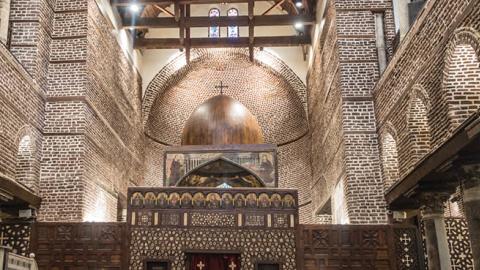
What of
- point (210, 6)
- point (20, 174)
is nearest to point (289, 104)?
point (210, 6)

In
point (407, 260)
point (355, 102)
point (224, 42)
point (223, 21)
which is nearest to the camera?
point (407, 260)

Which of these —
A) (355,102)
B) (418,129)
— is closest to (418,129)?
(418,129)

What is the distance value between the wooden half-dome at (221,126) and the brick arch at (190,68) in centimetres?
282

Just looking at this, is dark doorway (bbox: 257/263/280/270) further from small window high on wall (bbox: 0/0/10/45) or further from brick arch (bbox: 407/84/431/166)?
small window high on wall (bbox: 0/0/10/45)

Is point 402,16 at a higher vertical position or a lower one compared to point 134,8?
lower

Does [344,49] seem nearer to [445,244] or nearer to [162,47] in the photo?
[445,244]

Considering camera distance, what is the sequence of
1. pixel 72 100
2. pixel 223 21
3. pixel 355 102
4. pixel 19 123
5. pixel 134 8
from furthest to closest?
pixel 223 21, pixel 134 8, pixel 72 100, pixel 355 102, pixel 19 123

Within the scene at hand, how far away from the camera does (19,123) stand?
11688 millimetres

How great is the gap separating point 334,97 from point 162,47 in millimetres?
7268

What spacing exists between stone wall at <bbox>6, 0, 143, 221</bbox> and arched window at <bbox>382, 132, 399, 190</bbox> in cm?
639

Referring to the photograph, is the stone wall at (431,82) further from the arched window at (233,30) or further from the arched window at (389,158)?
the arched window at (233,30)

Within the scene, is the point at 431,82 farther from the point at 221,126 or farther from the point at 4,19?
the point at 221,126

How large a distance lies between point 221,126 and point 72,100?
5.32m

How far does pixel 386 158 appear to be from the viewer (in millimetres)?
12273
